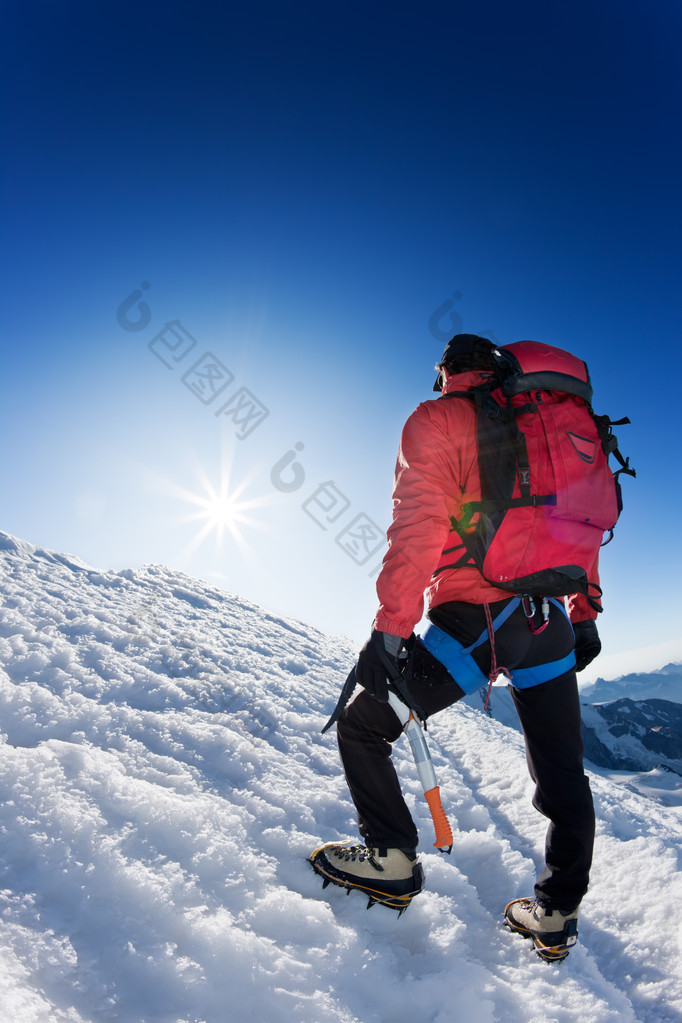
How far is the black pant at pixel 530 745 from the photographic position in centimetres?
213

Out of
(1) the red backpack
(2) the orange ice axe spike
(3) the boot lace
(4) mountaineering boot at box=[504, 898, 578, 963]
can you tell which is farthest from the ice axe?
(1) the red backpack

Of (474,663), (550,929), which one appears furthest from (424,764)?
(550,929)

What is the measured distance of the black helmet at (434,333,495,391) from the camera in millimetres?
2492

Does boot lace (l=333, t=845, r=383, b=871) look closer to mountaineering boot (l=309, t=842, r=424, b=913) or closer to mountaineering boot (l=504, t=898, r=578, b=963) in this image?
mountaineering boot (l=309, t=842, r=424, b=913)

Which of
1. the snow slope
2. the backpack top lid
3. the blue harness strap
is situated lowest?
the snow slope

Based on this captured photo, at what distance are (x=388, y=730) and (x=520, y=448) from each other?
1416mm

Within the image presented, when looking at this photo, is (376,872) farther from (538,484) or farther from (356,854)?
(538,484)

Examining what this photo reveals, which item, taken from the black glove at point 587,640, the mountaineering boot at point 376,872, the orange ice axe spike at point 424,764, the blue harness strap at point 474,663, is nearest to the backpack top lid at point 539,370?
the blue harness strap at point 474,663

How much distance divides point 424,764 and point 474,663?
496mm

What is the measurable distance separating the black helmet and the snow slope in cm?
256

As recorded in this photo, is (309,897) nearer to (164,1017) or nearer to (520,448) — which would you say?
(164,1017)

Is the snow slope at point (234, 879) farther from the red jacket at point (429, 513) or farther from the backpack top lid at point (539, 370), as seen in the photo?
the backpack top lid at point (539, 370)

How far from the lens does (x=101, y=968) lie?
4.81ft

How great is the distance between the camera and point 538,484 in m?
2.09
